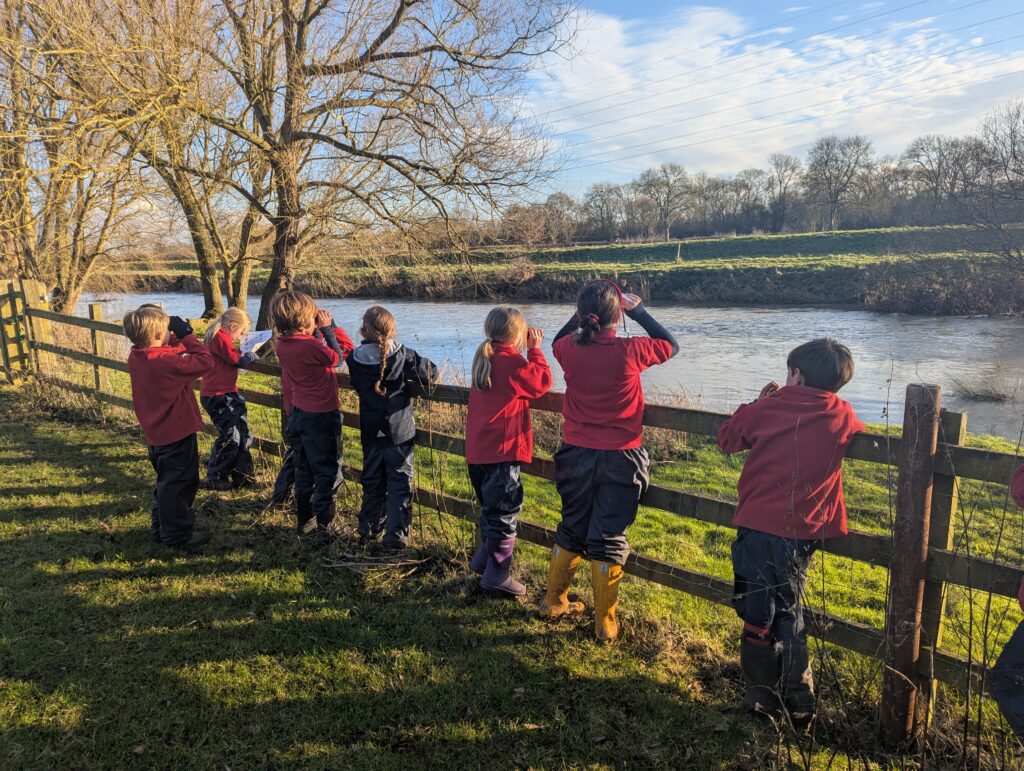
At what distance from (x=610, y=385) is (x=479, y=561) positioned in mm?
1545

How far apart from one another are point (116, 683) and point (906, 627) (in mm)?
3773

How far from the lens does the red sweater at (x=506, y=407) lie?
13.0ft

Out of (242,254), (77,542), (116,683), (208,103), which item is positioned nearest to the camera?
(116,683)

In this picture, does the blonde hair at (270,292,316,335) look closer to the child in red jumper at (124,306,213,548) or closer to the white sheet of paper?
the child in red jumper at (124,306,213,548)

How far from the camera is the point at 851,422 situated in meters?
3.01

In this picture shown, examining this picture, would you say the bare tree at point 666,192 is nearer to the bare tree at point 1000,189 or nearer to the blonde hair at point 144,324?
the bare tree at point 1000,189

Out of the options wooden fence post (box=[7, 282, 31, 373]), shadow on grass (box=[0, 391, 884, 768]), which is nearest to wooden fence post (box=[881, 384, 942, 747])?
shadow on grass (box=[0, 391, 884, 768])

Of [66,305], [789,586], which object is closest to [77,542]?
[789,586]

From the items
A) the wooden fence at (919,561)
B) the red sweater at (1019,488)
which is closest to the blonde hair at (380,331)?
the wooden fence at (919,561)

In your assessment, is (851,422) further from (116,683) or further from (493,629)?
(116,683)

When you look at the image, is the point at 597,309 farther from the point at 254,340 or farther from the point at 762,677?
the point at 254,340

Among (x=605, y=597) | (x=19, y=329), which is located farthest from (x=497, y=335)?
(x=19, y=329)

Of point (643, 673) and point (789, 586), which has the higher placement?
point (789, 586)

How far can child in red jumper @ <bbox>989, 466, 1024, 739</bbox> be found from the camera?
2.45m
